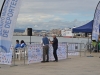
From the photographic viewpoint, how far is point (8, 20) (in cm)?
1264

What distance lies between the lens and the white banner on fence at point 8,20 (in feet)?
41.3

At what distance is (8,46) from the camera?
→ 42.3ft

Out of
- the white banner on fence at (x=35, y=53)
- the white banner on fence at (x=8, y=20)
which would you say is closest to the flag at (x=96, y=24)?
the white banner on fence at (x=35, y=53)

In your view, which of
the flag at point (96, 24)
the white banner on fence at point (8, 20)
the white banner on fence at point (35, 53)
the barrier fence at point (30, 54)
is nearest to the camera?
Result: the white banner on fence at point (8, 20)

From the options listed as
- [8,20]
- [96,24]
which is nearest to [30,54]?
[8,20]

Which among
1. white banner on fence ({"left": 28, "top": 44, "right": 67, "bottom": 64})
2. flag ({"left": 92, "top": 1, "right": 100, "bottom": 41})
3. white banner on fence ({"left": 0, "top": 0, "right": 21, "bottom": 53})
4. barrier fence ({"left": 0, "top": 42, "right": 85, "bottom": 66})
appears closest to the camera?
white banner on fence ({"left": 0, "top": 0, "right": 21, "bottom": 53})

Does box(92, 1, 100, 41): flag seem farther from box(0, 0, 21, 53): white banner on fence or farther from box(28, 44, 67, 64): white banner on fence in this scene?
box(0, 0, 21, 53): white banner on fence

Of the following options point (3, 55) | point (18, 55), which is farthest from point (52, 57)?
point (3, 55)

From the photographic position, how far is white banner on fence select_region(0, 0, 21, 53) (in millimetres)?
12602

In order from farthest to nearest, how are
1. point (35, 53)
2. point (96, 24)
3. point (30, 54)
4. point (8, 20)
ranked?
point (96, 24)
point (35, 53)
point (30, 54)
point (8, 20)

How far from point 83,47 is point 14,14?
1334cm

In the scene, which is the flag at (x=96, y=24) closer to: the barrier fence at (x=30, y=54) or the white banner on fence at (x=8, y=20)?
the barrier fence at (x=30, y=54)

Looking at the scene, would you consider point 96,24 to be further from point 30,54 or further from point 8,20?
point 8,20

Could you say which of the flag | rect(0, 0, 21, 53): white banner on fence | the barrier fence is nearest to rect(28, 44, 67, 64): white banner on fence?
the barrier fence
